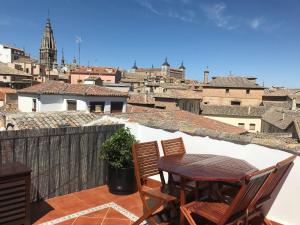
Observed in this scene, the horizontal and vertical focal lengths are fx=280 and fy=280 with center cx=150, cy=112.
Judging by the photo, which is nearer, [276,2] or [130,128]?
[130,128]

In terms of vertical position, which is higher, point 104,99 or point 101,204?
point 104,99

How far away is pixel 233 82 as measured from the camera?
4356 cm

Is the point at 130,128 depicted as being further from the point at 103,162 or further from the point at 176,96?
the point at 176,96

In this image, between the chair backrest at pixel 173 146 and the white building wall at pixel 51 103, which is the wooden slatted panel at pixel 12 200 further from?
the white building wall at pixel 51 103

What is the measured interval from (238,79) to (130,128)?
1594 inches

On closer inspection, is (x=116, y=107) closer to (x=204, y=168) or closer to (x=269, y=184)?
(x=204, y=168)

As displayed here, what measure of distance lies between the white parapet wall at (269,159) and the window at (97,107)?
18.1m

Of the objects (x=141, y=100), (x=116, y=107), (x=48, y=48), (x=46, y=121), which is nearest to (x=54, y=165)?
(x=46, y=121)

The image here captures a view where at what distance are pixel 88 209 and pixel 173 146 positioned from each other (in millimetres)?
2072

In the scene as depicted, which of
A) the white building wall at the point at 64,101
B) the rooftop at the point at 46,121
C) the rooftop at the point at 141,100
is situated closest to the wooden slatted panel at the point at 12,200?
the rooftop at the point at 46,121

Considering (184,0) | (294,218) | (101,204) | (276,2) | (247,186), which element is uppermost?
(184,0)

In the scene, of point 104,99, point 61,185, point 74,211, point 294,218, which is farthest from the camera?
point 104,99

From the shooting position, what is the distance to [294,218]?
437cm

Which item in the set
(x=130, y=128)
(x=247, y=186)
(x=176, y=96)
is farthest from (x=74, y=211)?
(x=176, y=96)
